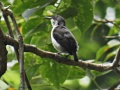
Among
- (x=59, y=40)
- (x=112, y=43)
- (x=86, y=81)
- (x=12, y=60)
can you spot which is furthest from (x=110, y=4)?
(x=86, y=81)

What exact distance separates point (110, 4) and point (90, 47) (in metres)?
0.97

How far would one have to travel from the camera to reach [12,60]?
2094 mm

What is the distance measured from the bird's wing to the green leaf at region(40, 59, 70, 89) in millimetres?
106

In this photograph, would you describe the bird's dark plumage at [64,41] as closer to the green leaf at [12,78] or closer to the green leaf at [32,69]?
the green leaf at [32,69]

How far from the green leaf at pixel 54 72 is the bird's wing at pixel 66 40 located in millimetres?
106

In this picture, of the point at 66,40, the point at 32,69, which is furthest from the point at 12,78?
the point at 66,40

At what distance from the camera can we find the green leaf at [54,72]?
1.73 metres

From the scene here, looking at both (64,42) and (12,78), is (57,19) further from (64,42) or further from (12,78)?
(12,78)

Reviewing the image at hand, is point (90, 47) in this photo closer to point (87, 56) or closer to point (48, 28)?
point (87, 56)

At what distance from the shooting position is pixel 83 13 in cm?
170

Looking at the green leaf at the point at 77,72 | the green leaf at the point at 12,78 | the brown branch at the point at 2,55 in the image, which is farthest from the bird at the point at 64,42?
the brown branch at the point at 2,55

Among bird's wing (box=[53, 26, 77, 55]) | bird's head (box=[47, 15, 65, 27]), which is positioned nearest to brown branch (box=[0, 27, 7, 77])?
bird's head (box=[47, 15, 65, 27])

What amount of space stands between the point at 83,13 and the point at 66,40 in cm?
23

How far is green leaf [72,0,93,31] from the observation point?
5.53 ft
